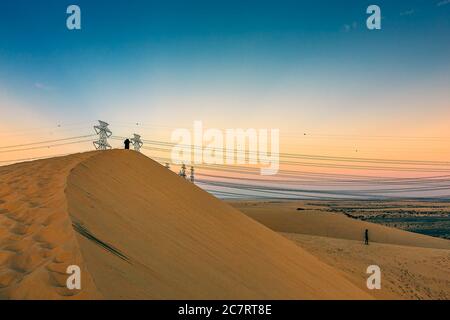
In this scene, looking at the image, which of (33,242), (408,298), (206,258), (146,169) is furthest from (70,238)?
(408,298)

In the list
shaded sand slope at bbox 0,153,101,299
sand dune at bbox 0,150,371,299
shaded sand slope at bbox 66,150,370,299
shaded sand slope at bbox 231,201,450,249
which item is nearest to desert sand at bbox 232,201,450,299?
shaded sand slope at bbox 231,201,450,249

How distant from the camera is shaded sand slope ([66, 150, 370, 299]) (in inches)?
182

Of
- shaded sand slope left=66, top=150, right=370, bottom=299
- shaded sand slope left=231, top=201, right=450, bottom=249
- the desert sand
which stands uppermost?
shaded sand slope left=66, top=150, right=370, bottom=299

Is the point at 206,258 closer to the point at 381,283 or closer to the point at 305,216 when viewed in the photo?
the point at 381,283

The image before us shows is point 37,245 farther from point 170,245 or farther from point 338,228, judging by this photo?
point 338,228

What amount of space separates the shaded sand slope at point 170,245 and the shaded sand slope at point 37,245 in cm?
19

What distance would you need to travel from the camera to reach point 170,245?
6426 millimetres

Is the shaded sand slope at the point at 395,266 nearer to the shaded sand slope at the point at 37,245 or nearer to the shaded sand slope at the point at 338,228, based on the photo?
the shaded sand slope at the point at 338,228

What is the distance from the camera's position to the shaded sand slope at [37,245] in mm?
3578

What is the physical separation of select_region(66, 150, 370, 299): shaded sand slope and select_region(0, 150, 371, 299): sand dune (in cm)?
2

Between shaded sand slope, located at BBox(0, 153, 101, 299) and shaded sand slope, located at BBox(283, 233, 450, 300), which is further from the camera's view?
shaded sand slope, located at BBox(283, 233, 450, 300)

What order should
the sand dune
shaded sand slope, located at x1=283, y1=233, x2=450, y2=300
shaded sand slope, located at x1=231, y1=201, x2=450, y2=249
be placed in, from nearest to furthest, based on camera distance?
the sand dune → shaded sand slope, located at x1=283, y1=233, x2=450, y2=300 → shaded sand slope, located at x1=231, y1=201, x2=450, y2=249

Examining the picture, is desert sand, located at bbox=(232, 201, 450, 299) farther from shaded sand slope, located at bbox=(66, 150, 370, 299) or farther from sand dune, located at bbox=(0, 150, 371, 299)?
sand dune, located at bbox=(0, 150, 371, 299)

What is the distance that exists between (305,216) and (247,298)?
119 feet
